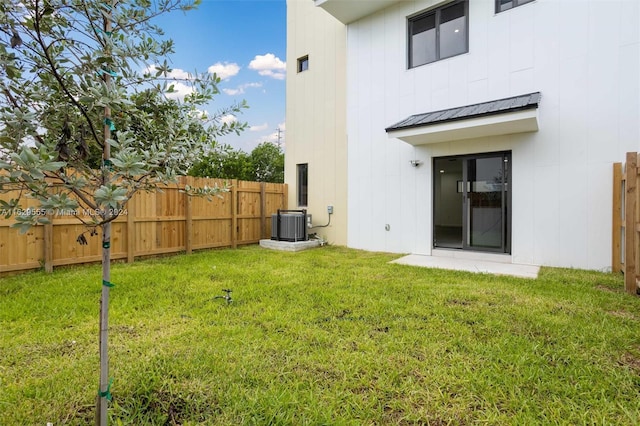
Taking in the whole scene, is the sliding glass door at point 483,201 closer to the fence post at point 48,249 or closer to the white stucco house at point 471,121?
the white stucco house at point 471,121

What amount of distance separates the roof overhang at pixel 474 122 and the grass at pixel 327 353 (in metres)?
2.73

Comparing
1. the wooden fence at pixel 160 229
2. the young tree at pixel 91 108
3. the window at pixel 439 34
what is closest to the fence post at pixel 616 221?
the window at pixel 439 34

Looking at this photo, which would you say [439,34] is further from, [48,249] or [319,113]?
[48,249]

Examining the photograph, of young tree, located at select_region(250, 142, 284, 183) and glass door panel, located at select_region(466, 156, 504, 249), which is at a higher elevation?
young tree, located at select_region(250, 142, 284, 183)

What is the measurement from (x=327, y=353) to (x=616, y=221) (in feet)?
18.3

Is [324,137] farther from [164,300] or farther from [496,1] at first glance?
[164,300]

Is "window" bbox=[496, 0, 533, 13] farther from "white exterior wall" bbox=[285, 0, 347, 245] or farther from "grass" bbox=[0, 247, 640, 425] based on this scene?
"grass" bbox=[0, 247, 640, 425]

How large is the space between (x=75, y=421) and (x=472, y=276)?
199 inches

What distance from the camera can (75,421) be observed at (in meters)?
1.76

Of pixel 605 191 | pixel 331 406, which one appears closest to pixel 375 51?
pixel 605 191

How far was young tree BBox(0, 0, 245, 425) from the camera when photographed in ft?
3.96

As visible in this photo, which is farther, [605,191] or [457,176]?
[457,176]

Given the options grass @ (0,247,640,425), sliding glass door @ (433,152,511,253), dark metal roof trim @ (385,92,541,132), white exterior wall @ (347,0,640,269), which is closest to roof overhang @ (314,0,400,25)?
white exterior wall @ (347,0,640,269)

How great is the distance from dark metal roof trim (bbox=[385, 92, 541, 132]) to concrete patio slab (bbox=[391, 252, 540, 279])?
2718mm
